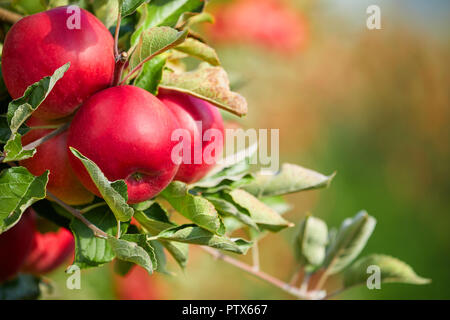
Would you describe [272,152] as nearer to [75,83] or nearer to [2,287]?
[75,83]

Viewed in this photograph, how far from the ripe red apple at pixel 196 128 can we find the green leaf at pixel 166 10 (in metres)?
0.07

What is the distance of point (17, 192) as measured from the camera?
370 millimetres

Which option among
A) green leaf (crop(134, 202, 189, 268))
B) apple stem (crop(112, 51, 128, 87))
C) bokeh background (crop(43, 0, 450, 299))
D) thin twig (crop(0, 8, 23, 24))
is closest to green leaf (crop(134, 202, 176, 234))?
green leaf (crop(134, 202, 189, 268))

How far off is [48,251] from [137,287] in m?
0.66

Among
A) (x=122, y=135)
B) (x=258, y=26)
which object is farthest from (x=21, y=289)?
(x=258, y=26)

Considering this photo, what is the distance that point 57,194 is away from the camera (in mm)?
426

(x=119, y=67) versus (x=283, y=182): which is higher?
(x=119, y=67)

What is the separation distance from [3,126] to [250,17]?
123 cm

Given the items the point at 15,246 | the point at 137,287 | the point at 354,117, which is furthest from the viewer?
the point at 354,117

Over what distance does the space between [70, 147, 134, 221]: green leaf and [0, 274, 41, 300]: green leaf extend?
33 centimetres

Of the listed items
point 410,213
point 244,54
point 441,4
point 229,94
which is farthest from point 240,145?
point 441,4

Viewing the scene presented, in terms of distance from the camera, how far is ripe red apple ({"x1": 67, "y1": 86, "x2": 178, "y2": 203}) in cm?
38

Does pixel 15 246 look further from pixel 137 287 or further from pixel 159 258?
pixel 137 287

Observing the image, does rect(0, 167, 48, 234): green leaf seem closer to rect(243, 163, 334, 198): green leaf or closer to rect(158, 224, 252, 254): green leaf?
rect(158, 224, 252, 254): green leaf
